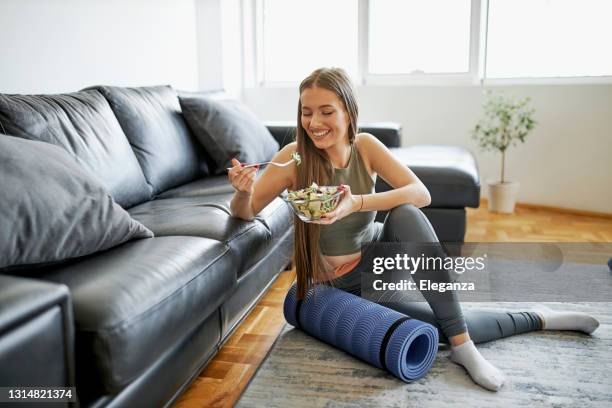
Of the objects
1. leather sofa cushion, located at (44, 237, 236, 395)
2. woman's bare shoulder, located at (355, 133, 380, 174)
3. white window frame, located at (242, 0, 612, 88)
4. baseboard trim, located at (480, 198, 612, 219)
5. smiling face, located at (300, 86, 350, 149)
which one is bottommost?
baseboard trim, located at (480, 198, 612, 219)

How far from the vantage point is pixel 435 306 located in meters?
1.64

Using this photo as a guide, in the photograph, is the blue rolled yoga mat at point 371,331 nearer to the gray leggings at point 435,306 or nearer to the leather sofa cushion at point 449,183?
the gray leggings at point 435,306

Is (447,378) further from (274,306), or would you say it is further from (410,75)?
(410,75)

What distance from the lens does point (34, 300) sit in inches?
36.7

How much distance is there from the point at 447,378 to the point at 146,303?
3.00 feet

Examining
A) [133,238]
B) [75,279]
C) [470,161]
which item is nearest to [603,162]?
[470,161]

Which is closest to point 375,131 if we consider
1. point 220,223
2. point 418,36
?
point 418,36

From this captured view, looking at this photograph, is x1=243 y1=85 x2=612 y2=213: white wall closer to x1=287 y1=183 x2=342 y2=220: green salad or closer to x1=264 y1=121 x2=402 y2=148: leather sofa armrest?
x1=264 y1=121 x2=402 y2=148: leather sofa armrest

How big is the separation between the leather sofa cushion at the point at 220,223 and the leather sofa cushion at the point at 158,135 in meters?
0.22

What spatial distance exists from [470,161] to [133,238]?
6.85 ft

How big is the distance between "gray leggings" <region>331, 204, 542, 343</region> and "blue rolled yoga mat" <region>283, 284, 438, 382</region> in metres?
0.07

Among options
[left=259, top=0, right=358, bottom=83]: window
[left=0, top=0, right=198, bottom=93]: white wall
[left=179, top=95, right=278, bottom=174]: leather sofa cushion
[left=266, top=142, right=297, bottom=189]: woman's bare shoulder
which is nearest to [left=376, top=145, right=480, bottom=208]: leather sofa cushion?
[left=179, top=95, right=278, bottom=174]: leather sofa cushion

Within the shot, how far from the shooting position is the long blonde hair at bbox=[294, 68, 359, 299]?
1704mm

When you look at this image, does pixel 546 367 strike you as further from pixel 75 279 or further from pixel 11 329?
pixel 11 329
